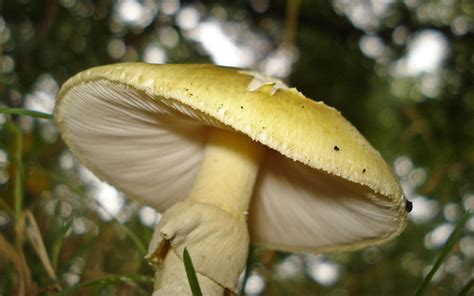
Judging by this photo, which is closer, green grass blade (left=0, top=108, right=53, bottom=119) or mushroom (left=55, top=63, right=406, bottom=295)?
mushroom (left=55, top=63, right=406, bottom=295)

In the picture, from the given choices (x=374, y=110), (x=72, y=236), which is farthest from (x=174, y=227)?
(x=374, y=110)

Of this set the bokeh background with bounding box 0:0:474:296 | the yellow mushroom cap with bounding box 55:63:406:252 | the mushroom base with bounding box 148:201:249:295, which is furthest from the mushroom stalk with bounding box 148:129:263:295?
the bokeh background with bounding box 0:0:474:296

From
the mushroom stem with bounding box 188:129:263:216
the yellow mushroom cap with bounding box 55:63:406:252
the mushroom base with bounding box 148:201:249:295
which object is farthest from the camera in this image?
Answer: the mushroom stem with bounding box 188:129:263:216

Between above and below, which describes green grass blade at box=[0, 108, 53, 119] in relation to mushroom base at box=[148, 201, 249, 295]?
above

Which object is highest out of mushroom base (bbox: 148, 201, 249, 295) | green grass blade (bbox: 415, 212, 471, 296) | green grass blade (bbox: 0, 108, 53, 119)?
green grass blade (bbox: 415, 212, 471, 296)

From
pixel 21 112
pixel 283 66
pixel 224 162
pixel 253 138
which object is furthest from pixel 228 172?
pixel 283 66

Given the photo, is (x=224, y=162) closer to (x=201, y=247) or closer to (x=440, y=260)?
(x=201, y=247)

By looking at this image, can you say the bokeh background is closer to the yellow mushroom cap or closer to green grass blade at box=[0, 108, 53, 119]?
the yellow mushroom cap
